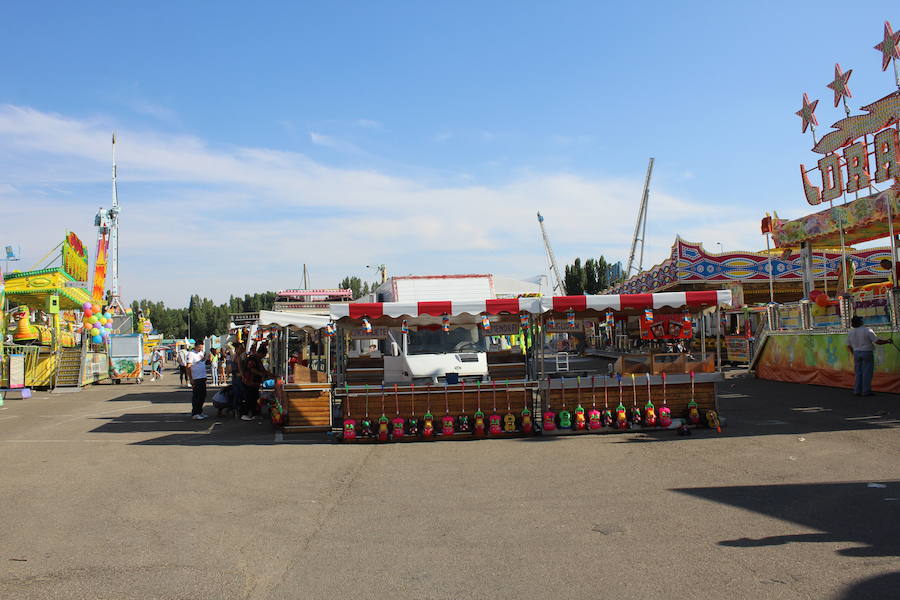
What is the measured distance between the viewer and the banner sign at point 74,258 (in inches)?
1257

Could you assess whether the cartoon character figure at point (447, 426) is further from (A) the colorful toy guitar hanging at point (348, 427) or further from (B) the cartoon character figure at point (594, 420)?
(B) the cartoon character figure at point (594, 420)

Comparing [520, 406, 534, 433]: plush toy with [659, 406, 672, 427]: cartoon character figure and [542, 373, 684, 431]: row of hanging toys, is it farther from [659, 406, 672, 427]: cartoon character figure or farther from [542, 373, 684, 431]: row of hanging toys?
[659, 406, 672, 427]: cartoon character figure

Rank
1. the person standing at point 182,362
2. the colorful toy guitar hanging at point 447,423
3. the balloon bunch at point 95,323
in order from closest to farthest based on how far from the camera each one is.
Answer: the colorful toy guitar hanging at point 447,423
the person standing at point 182,362
the balloon bunch at point 95,323

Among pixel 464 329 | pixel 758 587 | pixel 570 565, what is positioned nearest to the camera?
pixel 758 587

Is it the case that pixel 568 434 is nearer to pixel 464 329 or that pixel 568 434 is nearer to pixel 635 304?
pixel 635 304

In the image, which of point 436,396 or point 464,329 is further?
point 464,329

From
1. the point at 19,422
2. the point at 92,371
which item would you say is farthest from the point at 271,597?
the point at 92,371

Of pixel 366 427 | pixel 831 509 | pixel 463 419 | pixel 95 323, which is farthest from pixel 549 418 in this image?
pixel 95 323

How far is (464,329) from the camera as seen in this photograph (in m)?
15.4

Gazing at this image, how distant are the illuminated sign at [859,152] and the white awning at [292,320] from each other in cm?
1373

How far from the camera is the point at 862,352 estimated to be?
14.7 m

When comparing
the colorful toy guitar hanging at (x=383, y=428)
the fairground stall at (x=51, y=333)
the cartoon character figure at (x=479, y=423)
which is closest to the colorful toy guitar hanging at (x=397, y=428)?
the colorful toy guitar hanging at (x=383, y=428)

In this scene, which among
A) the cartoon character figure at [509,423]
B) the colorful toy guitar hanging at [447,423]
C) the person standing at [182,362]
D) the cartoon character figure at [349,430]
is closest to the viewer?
the cartoon character figure at [349,430]

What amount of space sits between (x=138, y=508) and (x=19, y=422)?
34.6 ft
